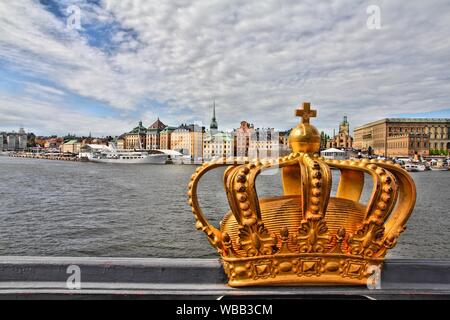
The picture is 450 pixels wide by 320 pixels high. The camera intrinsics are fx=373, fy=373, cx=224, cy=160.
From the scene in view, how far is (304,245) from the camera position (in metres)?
3.37

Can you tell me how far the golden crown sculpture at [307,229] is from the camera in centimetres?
333

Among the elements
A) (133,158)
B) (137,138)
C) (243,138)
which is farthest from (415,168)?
(137,138)

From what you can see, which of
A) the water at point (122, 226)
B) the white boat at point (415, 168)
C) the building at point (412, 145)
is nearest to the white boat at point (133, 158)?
the white boat at point (415, 168)

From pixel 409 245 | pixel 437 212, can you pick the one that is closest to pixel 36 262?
pixel 409 245

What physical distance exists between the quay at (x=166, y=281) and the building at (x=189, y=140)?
82.8m

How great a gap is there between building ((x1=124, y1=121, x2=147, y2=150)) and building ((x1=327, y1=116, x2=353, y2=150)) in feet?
184

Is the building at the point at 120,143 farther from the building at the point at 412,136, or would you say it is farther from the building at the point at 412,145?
the building at the point at 412,145

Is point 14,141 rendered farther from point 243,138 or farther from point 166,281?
point 166,281

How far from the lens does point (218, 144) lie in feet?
279

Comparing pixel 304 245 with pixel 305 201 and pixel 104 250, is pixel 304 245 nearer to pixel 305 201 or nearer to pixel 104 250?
pixel 305 201

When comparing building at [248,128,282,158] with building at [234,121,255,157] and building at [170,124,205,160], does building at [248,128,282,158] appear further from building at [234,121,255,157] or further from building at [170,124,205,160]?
building at [170,124,205,160]

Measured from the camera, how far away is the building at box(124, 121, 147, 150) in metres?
113

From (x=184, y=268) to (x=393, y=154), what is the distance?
310 feet

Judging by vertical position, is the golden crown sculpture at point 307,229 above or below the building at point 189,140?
below
